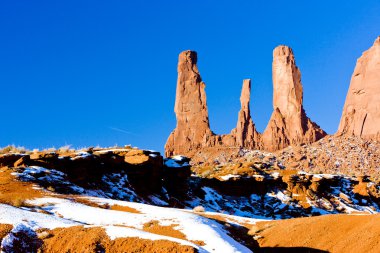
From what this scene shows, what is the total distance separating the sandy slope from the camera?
14.3 meters

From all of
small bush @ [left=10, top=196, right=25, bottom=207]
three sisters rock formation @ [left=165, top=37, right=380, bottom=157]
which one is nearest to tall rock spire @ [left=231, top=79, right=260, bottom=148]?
three sisters rock formation @ [left=165, top=37, right=380, bottom=157]

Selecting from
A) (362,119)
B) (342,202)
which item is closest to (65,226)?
(342,202)

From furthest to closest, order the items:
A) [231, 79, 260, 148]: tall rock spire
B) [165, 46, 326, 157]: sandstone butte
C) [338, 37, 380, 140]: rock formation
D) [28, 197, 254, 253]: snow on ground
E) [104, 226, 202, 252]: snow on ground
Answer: [231, 79, 260, 148]: tall rock spire → [165, 46, 326, 157]: sandstone butte → [338, 37, 380, 140]: rock formation → [28, 197, 254, 253]: snow on ground → [104, 226, 202, 252]: snow on ground

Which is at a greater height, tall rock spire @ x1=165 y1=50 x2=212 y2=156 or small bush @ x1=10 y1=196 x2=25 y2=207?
tall rock spire @ x1=165 y1=50 x2=212 y2=156

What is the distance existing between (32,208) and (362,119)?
112m

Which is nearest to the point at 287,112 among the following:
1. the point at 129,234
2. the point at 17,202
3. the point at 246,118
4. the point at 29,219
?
the point at 246,118

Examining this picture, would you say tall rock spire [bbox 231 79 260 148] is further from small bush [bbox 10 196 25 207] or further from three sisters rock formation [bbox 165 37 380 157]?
small bush [bbox 10 196 25 207]

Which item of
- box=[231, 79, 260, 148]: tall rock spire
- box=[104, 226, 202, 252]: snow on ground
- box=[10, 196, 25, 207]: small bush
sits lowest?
box=[104, 226, 202, 252]: snow on ground

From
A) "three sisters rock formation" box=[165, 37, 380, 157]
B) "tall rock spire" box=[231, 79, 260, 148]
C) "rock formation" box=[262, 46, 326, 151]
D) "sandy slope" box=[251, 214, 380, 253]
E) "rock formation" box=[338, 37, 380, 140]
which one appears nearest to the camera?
"sandy slope" box=[251, 214, 380, 253]

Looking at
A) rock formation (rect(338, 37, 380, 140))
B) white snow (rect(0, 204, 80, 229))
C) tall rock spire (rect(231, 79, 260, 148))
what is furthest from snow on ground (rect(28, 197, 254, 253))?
tall rock spire (rect(231, 79, 260, 148))

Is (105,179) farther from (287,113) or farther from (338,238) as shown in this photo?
(287,113)

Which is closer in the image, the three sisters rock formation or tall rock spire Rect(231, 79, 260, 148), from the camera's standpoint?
the three sisters rock formation

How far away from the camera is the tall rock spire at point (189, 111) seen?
133 meters

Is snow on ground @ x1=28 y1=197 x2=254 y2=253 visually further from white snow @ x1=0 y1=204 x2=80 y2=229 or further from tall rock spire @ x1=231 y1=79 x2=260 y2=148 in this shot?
tall rock spire @ x1=231 y1=79 x2=260 y2=148
